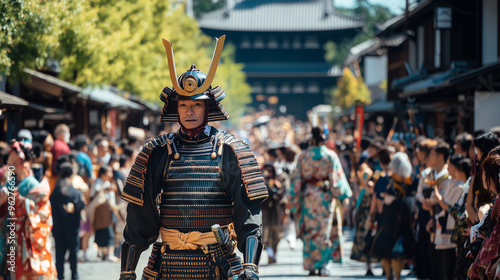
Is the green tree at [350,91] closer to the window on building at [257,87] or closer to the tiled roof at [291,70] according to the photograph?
the tiled roof at [291,70]

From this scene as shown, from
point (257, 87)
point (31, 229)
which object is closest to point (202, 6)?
point (257, 87)

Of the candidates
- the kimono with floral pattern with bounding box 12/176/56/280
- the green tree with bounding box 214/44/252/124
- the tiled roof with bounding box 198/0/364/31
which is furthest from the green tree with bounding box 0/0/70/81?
the tiled roof with bounding box 198/0/364/31

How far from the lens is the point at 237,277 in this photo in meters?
4.80

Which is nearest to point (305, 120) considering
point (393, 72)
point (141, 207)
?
point (393, 72)

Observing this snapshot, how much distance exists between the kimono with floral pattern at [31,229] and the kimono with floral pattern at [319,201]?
391 cm

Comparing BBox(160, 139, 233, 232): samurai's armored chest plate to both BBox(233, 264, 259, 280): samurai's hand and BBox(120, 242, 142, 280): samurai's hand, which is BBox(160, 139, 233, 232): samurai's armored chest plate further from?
BBox(233, 264, 259, 280): samurai's hand

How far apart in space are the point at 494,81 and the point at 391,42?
15641 millimetres

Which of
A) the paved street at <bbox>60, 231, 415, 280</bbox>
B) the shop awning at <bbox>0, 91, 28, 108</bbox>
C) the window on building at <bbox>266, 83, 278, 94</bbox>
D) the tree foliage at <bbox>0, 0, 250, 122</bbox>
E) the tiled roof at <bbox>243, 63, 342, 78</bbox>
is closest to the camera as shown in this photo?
the shop awning at <bbox>0, 91, 28, 108</bbox>

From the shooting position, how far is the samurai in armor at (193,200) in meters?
4.95

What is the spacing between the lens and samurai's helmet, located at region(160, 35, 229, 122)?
16.9 ft

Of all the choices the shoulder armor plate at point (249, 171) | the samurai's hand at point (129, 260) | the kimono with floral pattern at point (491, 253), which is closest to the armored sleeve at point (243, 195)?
the shoulder armor plate at point (249, 171)

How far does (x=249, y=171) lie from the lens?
502cm

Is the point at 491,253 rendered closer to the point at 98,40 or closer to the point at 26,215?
the point at 26,215

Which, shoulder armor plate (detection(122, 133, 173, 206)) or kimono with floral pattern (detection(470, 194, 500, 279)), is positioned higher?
shoulder armor plate (detection(122, 133, 173, 206))
